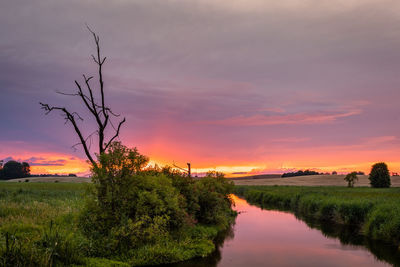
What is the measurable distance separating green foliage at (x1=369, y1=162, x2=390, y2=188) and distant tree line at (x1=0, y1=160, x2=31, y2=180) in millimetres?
133494

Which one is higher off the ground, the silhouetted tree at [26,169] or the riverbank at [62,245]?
the silhouetted tree at [26,169]

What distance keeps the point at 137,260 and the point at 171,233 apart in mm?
3847

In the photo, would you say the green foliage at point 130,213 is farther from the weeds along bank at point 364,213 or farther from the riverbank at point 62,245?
the weeds along bank at point 364,213

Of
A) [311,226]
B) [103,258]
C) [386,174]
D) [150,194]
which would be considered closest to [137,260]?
[103,258]

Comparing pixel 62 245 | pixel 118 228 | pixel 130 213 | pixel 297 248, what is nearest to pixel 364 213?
pixel 297 248

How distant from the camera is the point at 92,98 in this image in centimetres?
2405

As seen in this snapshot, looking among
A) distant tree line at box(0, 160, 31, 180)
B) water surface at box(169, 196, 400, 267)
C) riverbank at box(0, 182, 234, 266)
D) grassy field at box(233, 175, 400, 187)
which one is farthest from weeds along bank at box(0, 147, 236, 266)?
distant tree line at box(0, 160, 31, 180)

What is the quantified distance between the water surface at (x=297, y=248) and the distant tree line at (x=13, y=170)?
14293 cm

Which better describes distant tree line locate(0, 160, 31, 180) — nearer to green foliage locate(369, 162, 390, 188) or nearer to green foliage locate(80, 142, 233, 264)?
green foliage locate(369, 162, 390, 188)

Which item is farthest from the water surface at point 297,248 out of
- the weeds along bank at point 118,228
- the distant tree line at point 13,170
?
the distant tree line at point 13,170

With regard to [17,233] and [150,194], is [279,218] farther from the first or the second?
[17,233]

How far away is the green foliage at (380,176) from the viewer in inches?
3115

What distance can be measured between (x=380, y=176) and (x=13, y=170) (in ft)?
448

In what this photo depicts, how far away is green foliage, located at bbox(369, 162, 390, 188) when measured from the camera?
79.1m
